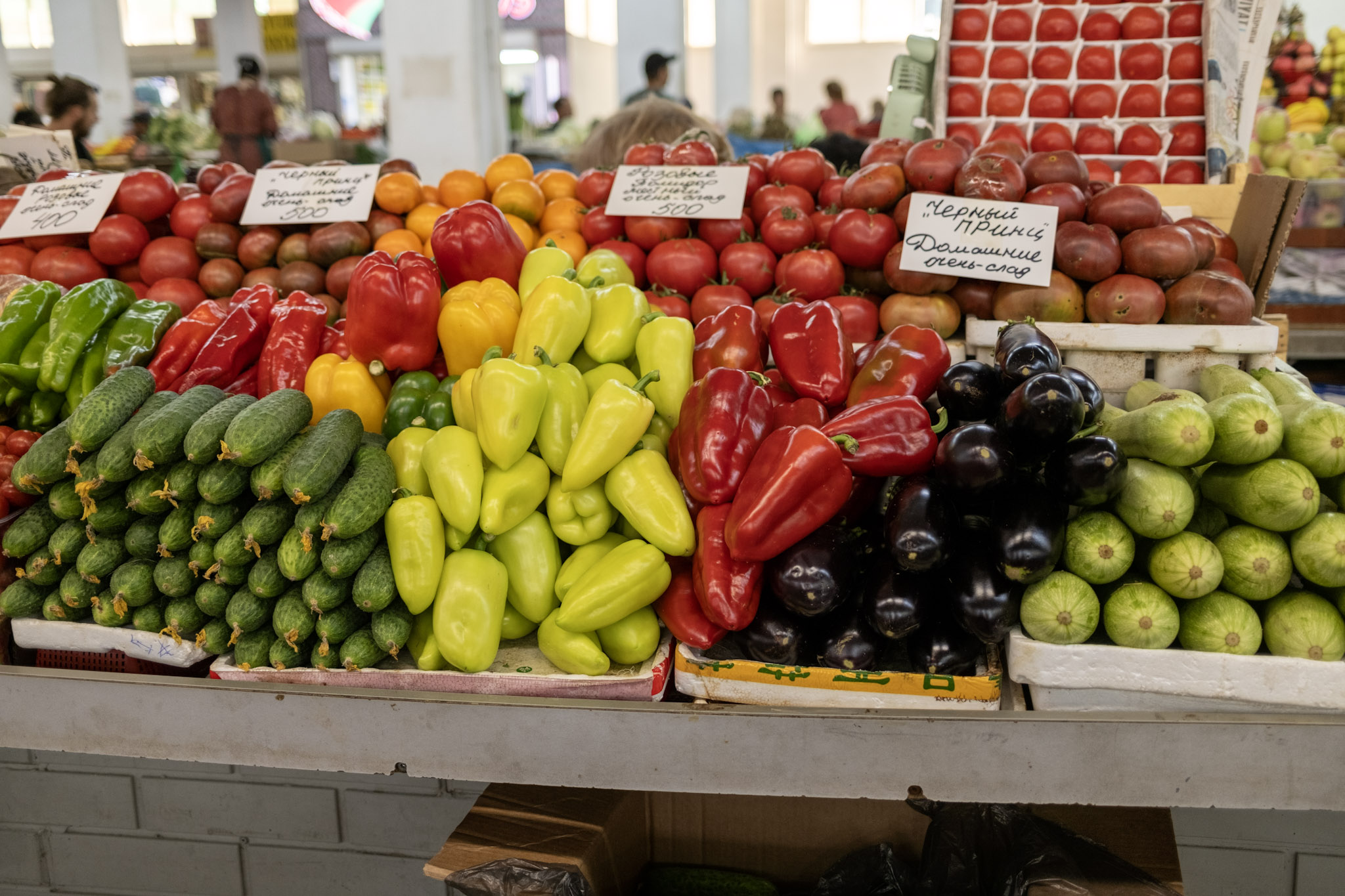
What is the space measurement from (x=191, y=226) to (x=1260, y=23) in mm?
4076

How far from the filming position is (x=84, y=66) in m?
13.4

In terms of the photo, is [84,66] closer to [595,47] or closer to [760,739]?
[595,47]

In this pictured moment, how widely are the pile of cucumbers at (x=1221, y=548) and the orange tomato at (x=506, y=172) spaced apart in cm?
193

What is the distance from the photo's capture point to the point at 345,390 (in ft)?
5.57

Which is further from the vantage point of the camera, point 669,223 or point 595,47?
point 595,47

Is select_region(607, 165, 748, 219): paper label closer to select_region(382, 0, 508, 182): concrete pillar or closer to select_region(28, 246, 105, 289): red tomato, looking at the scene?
select_region(28, 246, 105, 289): red tomato

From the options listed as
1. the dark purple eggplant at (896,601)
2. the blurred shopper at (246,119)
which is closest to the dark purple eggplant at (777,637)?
the dark purple eggplant at (896,601)

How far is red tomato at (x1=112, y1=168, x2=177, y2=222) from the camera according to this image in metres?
2.70

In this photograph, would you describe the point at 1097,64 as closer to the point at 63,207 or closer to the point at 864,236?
the point at 864,236

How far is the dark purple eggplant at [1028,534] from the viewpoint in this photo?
4.25ft

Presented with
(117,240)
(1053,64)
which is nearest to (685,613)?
(117,240)

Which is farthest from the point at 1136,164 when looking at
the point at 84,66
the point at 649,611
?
the point at 84,66

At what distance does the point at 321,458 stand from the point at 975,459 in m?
0.94

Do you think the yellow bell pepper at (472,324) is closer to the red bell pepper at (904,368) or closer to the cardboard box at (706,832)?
the red bell pepper at (904,368)
